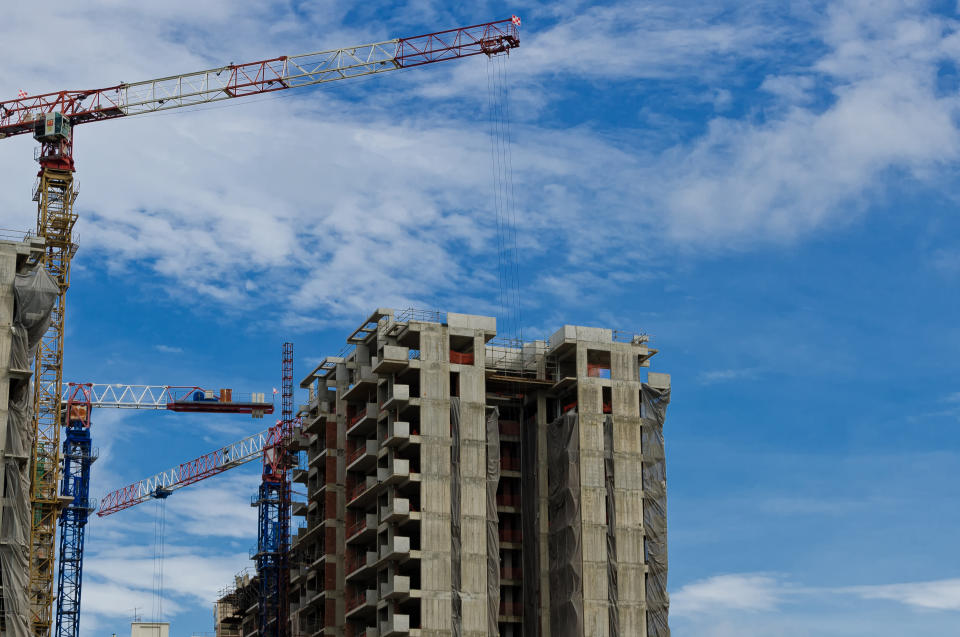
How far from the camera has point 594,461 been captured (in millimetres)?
152500

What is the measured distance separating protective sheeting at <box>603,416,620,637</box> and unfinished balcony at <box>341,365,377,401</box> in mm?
21827

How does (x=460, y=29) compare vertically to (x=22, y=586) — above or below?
above

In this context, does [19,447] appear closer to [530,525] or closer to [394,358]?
[394,358]

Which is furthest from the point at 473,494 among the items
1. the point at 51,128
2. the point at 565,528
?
the point at 51,128

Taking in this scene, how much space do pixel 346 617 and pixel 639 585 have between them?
26599 mm

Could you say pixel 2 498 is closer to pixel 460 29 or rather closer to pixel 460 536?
pixel 460 536

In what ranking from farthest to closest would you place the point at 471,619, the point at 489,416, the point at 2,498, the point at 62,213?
1. the point at 62,213
2. the point at 489,416
3. the point at 471,619
4. the point at 2,498

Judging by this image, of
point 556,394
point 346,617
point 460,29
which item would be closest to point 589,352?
point 556,394

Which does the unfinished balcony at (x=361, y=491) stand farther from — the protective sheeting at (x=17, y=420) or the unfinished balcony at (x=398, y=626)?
the protective sheeting at (x=17, y=420)

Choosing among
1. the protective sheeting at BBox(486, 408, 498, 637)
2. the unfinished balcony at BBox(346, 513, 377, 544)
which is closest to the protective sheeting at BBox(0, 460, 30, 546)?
the unfinished balcony at BBox(346, 513, 377, 544)

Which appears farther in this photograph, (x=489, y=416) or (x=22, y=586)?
(x=489, y=416)

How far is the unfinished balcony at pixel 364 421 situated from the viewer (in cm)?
15384

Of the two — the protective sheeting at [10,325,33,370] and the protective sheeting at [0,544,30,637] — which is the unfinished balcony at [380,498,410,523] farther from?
the protective sheeting at [10,325,33,370]

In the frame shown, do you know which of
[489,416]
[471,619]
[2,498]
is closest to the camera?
[2,498]
